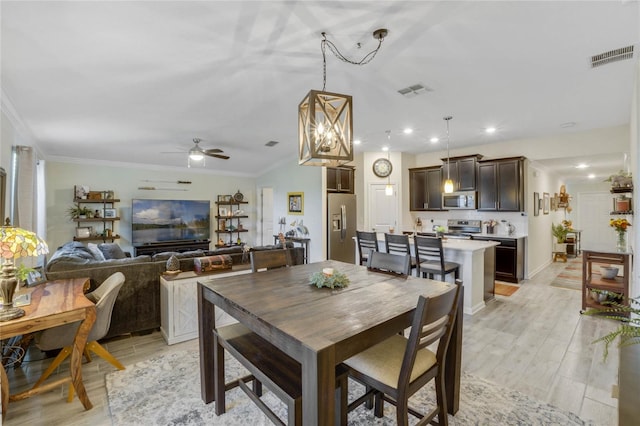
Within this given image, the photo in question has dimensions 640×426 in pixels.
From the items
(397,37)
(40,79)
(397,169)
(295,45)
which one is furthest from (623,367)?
(397,169)

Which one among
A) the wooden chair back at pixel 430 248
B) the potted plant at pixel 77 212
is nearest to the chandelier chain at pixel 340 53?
the wooden chair back at pixel 430 248

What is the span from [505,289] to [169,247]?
23.2 feet

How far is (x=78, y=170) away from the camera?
6.36 meters

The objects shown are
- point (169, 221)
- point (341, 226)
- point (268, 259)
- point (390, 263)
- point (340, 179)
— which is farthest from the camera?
point (169, 221)

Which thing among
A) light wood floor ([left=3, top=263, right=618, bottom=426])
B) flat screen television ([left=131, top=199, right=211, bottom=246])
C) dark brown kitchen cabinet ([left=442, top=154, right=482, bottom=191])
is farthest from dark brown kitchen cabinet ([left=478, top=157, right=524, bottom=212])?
flat screen television ([left=131, top=199, right=211, bottom=246])

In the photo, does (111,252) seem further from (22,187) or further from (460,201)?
(460,201)

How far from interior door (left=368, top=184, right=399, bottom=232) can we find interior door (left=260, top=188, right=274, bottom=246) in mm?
3026

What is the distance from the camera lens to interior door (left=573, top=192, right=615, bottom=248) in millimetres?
9133

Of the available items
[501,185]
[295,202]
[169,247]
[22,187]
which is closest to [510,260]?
[501,185]

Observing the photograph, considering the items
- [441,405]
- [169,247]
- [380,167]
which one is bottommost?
[441,405]

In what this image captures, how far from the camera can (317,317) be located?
1.49 meters

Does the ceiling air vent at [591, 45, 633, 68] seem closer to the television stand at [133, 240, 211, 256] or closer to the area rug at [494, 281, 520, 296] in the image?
the area rug at [494, 281, 520, 296]

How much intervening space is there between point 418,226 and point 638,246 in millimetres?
4431

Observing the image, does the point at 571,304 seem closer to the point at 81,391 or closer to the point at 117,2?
the point at 81,391
